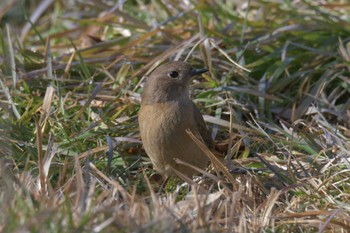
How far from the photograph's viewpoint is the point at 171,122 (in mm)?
4684

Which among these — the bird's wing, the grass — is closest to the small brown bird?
the bird's wing

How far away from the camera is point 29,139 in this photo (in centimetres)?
496

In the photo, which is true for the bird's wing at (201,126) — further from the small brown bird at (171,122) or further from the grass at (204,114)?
the grass at (204,114)

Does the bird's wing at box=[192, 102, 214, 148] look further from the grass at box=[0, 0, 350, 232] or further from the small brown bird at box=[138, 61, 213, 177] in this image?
the grass at box=[0, 0, 350, 232]

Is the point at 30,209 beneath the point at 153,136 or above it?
above

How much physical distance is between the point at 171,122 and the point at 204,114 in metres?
0.80

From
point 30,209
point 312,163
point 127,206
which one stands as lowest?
point 312,163

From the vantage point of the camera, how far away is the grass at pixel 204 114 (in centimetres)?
373

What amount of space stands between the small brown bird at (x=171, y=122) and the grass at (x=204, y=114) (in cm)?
16

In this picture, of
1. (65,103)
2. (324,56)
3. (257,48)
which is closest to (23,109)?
(65,103)

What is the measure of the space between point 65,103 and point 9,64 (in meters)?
0.52

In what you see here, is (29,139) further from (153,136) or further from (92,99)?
(153,136)

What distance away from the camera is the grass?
373 centimetres

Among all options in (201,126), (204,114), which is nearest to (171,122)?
(201,126)
